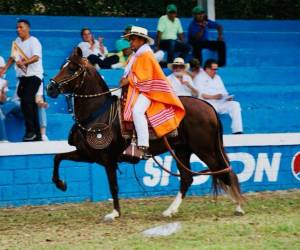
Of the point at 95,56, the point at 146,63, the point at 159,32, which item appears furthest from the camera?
the point at 159,32

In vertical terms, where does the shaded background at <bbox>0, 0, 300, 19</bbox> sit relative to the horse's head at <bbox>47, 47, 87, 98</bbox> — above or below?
below

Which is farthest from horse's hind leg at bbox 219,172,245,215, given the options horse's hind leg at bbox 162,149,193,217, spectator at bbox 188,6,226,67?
spectator at bbox 188,6,226,67

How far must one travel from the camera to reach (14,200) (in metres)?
12.4

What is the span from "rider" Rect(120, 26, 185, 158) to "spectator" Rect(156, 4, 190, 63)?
6965mm

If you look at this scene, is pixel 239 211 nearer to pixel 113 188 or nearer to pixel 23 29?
pixel 113 188

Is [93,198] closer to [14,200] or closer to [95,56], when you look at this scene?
[14,200]

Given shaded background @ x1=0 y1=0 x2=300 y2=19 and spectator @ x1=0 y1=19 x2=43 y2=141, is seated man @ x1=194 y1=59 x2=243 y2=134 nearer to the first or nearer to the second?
spectator @ x1=0 y1=19 x2=43 y2=141

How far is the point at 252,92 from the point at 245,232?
905 centimetres

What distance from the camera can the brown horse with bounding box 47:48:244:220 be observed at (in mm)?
10914

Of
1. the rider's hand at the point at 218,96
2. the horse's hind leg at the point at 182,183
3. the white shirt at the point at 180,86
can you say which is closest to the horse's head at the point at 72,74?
the horse's hind leg at the point at 182,183

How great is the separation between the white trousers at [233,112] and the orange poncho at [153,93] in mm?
4551

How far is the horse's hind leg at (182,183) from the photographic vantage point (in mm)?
11333

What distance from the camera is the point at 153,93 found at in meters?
10.9

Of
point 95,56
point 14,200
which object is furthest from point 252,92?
point 14,200
